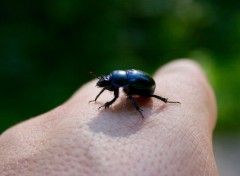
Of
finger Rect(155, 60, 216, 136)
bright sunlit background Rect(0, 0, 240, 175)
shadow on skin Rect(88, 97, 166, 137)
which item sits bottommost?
bright sunlit background Rect(0, 0, 240, 175)

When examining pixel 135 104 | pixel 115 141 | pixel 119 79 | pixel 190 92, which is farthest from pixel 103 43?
pixel 115 141

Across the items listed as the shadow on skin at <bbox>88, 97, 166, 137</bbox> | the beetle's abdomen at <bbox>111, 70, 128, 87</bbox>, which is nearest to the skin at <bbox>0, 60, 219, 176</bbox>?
the shadow on skin at <bbox>88, 97, 166, 137</bbox>

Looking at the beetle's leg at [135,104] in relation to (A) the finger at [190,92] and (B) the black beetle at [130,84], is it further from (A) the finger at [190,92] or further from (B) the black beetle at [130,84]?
(A) the finger at [190,92]

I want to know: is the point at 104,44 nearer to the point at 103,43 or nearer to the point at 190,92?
the point at 103,43

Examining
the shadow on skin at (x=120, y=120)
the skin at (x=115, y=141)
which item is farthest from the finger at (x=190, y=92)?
the shadow on skin at (x=120, y=120)

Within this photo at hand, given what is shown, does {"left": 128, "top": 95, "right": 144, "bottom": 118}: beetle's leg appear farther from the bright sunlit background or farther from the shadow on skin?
the bright sunlit background
